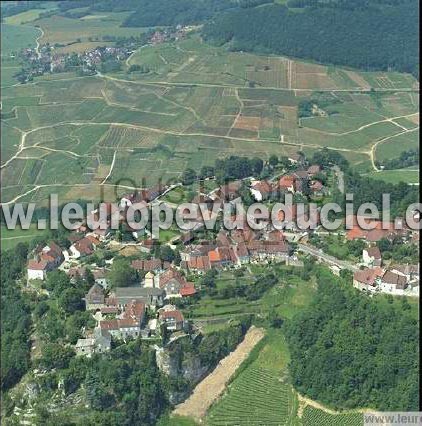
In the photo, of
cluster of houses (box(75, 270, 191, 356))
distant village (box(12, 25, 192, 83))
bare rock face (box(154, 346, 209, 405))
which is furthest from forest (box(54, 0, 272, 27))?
bare rock face (box(154, 346, 209, 405))

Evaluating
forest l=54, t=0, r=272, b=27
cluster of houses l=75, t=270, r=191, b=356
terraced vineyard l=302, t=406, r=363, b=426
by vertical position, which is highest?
forest l=54, t=0, r=272, b=27

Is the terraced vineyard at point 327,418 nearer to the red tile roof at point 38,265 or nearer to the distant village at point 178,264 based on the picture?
the distant village at point 178,264

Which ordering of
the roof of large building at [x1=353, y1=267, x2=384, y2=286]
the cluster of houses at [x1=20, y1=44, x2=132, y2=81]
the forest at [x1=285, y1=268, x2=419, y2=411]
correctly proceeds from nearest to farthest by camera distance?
the forest at [x1=285, y1=268, x2=419, y2=411], the roof of large building at [x1=353, y1=267, x2=384, y2=286], the cluster of houses at [x1=20, y1=44, x2=132, y2=81]

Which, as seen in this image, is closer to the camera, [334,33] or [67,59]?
[334,33]

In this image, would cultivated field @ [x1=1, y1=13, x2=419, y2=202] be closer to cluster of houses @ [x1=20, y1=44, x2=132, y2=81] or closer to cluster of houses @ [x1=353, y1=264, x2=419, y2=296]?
cluster of houses @ [x1=20, y1=44, x2=132, y2=81]

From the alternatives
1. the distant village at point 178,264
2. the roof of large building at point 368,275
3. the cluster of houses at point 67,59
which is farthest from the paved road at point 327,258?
the cluster of houses at point 67,59

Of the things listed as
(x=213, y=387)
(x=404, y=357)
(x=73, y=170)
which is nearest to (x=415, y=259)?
(x=404, y=357)

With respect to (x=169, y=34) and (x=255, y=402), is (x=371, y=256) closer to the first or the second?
(x=255, y=402)

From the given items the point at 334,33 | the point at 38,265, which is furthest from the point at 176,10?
the point at 38,265
